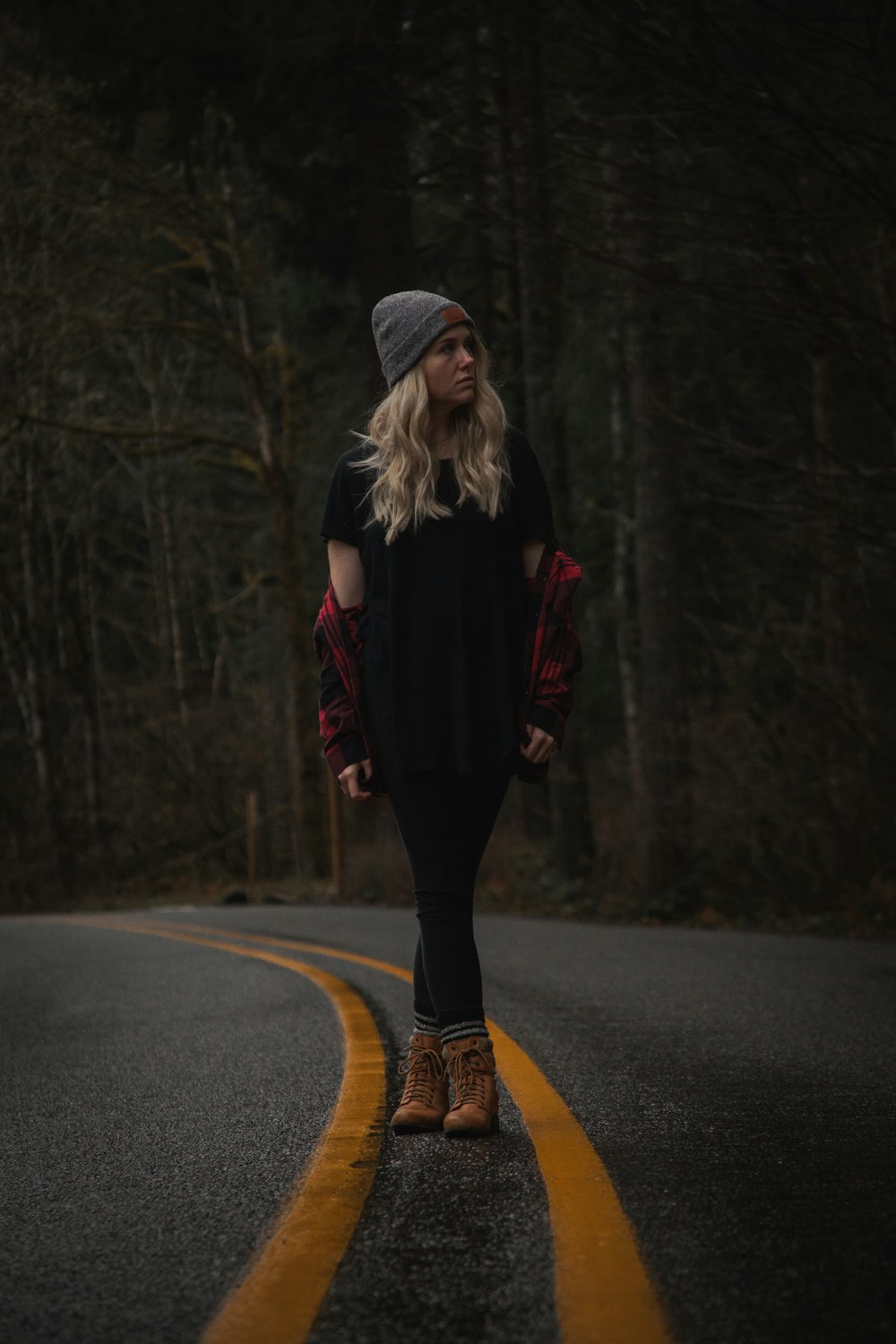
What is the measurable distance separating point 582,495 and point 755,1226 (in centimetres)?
2307

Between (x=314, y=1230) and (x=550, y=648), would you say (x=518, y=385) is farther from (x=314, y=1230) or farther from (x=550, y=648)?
(x=314, y=1230)

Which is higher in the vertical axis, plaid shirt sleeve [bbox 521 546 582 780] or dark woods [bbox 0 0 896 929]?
dark woods [bbox 0 0 896 929]

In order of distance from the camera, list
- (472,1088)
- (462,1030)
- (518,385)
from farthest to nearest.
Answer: (518,385) → (462,1030) → (472,1088)

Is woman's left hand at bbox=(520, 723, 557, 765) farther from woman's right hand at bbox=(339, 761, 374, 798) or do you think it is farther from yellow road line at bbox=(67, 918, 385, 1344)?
yellow road line at bbox=(67, 918, 385, 1344)

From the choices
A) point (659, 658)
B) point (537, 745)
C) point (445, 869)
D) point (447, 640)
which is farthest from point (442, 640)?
point (659, 658)

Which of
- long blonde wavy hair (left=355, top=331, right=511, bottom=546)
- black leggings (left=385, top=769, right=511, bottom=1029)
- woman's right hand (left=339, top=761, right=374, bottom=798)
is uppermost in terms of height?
long blonde wavy hair (left=355, top=331, right=511, bottom=546)

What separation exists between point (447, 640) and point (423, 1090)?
117 centimetres

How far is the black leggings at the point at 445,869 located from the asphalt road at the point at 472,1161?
0.37 metres

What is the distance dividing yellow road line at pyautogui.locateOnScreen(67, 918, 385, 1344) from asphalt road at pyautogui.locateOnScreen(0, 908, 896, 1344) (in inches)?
1.4

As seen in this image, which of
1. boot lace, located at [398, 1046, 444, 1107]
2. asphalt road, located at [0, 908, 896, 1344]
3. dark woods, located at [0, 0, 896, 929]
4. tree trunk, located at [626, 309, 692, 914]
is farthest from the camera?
tree trunk, located at [626, 309, 692, 914]

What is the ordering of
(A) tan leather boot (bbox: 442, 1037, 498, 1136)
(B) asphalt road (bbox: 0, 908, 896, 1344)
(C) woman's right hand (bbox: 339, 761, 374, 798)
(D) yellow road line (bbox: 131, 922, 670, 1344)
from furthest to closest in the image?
1. (C) woman's right hand (bbox: 339, 761, 374, 798)
2. (A) tan leather boot (bbox: 442, 1037, 498, 1136)
3. (B) asphalt road (bbox: 0, 908, 896, 1344)
4. (D) yellow road line (bbox: 131, 922, 670, 1344)

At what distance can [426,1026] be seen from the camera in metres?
3.82

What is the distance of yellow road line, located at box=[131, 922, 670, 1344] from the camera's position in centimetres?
218

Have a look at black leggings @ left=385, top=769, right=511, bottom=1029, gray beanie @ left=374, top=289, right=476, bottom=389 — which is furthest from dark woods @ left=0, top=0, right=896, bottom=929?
black leggings @ left=385, top=769, right=511, bottom=1029
